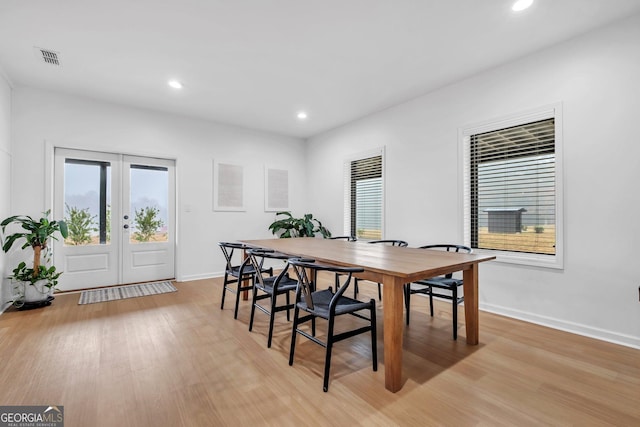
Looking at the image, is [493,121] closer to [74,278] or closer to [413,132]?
[413,132]

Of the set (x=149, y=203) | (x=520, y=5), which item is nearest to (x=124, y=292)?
(x=149, y=203)

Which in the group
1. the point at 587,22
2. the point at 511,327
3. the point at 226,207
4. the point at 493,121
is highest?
the point at 587,22

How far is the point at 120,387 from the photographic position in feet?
6.35

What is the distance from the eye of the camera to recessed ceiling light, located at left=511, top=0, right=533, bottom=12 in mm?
2349

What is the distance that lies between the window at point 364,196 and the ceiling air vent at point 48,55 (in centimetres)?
412

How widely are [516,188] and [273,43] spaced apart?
120 inches

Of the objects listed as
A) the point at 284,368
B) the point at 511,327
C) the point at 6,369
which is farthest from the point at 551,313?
the point at 6,369

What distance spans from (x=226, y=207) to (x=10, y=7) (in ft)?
11.6

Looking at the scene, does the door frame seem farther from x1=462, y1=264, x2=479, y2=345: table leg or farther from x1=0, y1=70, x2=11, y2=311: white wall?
x1=462, y1=264, x2=479, y2=345: table leg

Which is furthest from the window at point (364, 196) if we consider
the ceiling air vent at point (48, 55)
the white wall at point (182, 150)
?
the ceiling air vent at point (48, 55)

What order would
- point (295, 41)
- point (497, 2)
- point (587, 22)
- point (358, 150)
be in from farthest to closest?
1. point (358, 150)
2. point (295, 41)
3. point (587, 22)
4. point (497, 2)

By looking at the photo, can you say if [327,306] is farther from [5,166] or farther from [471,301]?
[5,166]

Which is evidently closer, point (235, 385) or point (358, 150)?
point (235, 385)

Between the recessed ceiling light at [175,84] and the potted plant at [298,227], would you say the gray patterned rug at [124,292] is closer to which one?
the potted plant at [298,227]
